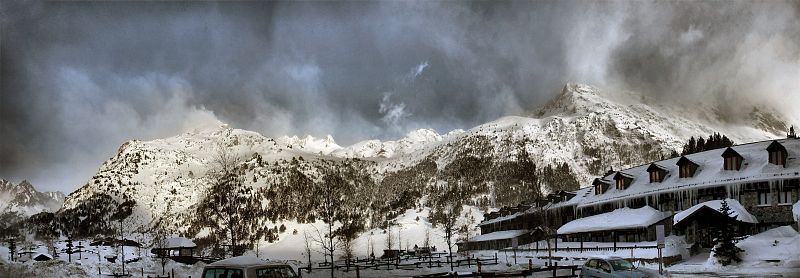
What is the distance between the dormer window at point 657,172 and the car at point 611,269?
132ft

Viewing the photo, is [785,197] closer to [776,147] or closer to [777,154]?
[777,154]

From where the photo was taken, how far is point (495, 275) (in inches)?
1369

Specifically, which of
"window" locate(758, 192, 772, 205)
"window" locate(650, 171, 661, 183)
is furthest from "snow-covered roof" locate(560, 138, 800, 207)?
"window" locate(758, 192, 772, 205)

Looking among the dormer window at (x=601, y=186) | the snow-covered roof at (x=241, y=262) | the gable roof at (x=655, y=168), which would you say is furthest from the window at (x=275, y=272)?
the dormer window at (x=601, y=186)

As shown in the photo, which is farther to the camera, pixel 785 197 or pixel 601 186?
pixel 601 186

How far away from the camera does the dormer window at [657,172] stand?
220 feet

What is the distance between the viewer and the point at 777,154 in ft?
180

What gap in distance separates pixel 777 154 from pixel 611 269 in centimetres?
3595

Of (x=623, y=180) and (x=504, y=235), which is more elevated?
(x=623, y=180)

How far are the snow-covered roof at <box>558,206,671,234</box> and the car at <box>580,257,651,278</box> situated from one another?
31543 millimetres

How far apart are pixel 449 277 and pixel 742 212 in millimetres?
33412

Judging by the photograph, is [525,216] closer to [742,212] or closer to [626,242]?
[626,242]

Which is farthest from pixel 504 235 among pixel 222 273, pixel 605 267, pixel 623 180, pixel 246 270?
pixel 246 270

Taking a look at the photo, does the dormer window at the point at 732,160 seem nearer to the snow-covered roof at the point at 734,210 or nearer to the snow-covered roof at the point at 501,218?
the snow-covered roof at the point at 734,210
